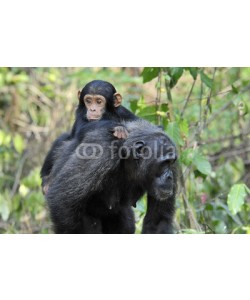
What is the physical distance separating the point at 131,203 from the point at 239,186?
38.4 inches

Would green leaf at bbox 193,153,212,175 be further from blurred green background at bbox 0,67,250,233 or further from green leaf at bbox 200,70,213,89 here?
green leaf at bbox 200,70,213,89

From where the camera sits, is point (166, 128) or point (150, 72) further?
point (150, 72)

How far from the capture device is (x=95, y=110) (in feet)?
17.8

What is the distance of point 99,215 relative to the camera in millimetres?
4820

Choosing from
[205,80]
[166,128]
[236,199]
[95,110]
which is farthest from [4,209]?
[236,199]

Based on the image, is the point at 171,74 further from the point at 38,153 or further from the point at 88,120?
the point at 38,153

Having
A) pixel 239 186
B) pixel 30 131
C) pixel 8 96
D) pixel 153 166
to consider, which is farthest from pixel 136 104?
pixel 8 96

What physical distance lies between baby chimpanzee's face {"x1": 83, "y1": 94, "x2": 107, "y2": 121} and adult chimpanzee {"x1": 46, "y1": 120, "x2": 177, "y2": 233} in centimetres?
68

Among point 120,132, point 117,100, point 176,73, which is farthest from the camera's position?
point 176,73

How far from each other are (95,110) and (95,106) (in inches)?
1.6

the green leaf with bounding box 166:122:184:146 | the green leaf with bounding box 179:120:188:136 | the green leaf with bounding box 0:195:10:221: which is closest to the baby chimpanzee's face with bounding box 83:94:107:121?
the green leaf with bounding box 166:122:184:146

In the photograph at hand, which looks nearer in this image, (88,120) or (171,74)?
(88,120)

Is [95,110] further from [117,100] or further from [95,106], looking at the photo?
[117,100]

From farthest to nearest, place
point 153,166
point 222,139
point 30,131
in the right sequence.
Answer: point 30,131 → point 222,139 → point 153,166
